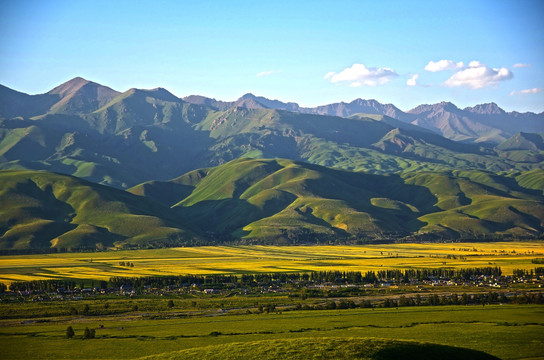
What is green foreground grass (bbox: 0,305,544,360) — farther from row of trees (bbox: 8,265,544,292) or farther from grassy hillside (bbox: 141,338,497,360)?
row of trees (bbox: 8,265,544,292)

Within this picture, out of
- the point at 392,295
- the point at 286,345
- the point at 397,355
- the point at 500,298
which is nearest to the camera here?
the point at 397,355

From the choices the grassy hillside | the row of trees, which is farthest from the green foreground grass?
the row of trees

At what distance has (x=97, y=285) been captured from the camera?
172625mm

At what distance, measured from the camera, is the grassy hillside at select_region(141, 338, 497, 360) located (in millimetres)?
67000

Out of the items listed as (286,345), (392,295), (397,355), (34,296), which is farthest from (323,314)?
(34,296)

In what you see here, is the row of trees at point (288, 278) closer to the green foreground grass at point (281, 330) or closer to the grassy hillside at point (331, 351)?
the green foreground grass at point (281, 330)

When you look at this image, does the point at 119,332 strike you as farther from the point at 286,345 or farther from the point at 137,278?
the point at 137,278

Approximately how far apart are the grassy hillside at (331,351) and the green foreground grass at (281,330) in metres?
2.10

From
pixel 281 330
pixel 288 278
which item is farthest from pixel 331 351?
pixel 288 278

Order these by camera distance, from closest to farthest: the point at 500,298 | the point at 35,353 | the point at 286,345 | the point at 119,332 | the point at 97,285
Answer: the point at 286,345 → the point at 35,353 → the point at 119,332 → the point at 500,298 → the point at 97,285

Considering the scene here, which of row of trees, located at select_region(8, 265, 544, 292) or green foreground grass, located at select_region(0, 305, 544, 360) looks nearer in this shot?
green foreground grass, located at select_region(0, 305, 544, 360)

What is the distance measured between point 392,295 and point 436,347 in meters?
79.1

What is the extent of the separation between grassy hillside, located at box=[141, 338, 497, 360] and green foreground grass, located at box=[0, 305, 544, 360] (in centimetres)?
210

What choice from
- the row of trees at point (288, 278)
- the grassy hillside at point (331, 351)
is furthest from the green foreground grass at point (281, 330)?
the row of trees at point (288, 278)
